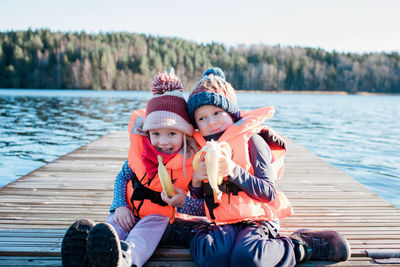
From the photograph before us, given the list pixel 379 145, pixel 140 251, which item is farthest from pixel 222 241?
pixel 379 145

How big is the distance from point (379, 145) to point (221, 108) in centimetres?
1044

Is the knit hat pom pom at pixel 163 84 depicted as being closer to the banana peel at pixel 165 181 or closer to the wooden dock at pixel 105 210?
the banana peel at pixel 165 181

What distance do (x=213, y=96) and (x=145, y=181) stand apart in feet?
2.76

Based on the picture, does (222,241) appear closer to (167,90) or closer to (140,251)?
(140,251)

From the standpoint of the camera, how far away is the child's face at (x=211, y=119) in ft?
7.64

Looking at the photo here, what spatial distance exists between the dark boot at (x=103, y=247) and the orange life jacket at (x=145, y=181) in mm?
698

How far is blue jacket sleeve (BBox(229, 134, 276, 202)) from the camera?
2.04 metres

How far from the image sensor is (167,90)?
251 cm

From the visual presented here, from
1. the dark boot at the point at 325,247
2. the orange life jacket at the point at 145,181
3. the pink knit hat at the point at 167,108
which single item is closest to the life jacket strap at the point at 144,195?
the orange life jacket at the point at 145,181

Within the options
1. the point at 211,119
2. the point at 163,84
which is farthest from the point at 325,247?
the point at 163,84

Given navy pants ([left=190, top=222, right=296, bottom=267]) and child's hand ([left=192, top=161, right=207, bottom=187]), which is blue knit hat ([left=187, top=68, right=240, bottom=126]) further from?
navy pants ([left=190, top=222, right=296, bottom=267])

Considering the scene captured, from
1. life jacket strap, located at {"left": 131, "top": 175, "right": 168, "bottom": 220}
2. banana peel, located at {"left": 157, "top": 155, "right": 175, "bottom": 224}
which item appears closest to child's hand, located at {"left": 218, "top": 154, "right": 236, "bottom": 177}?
banana peel, located at {"left": 157, "top": 155, "right": 175, "bottom": 224}

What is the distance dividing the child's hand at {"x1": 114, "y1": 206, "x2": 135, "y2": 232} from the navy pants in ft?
1.76

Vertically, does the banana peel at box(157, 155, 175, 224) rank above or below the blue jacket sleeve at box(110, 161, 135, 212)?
above
